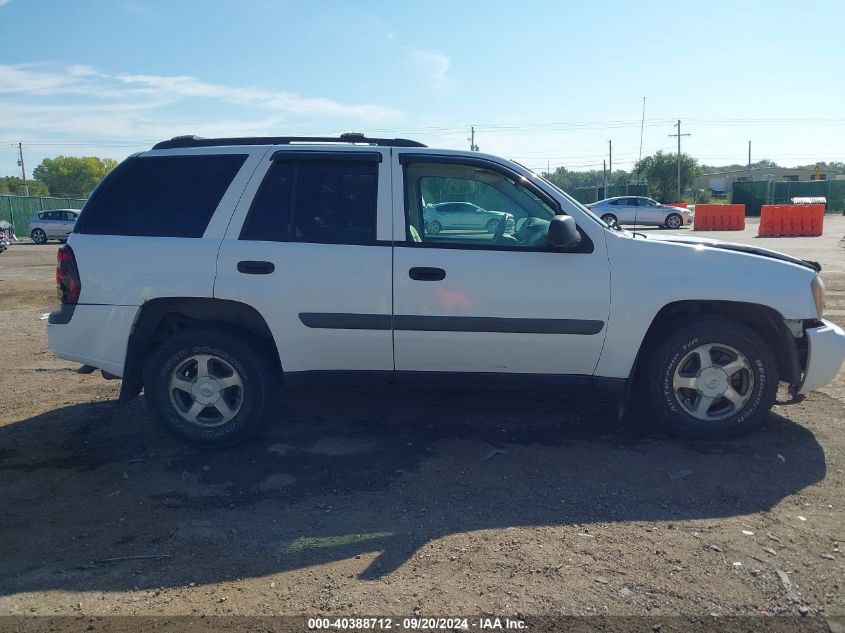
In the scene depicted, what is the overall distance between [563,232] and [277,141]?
212 cm

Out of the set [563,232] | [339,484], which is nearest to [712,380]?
[563,232]

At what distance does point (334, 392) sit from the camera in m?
5.93

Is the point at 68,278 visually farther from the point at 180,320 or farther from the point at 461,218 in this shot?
the point at 461,218

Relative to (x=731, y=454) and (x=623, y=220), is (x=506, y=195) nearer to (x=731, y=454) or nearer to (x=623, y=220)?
(x=731, y=454)

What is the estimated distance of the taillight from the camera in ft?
15.6

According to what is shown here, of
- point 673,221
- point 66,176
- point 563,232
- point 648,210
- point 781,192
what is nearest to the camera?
point 563,232

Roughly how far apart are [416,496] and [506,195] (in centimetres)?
208

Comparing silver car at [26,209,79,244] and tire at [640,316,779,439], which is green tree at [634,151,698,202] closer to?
silver car at [26,209,79,244]

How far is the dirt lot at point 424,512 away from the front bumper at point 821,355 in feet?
1.49

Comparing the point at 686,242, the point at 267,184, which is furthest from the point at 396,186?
the point at 686,242

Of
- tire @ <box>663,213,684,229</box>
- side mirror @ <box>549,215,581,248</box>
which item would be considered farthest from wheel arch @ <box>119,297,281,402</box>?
tire @ <box>663,213,684,229</box>

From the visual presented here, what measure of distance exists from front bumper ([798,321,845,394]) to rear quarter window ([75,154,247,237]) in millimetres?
4053

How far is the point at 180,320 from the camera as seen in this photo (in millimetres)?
4938

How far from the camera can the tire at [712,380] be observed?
4684 millimetres
